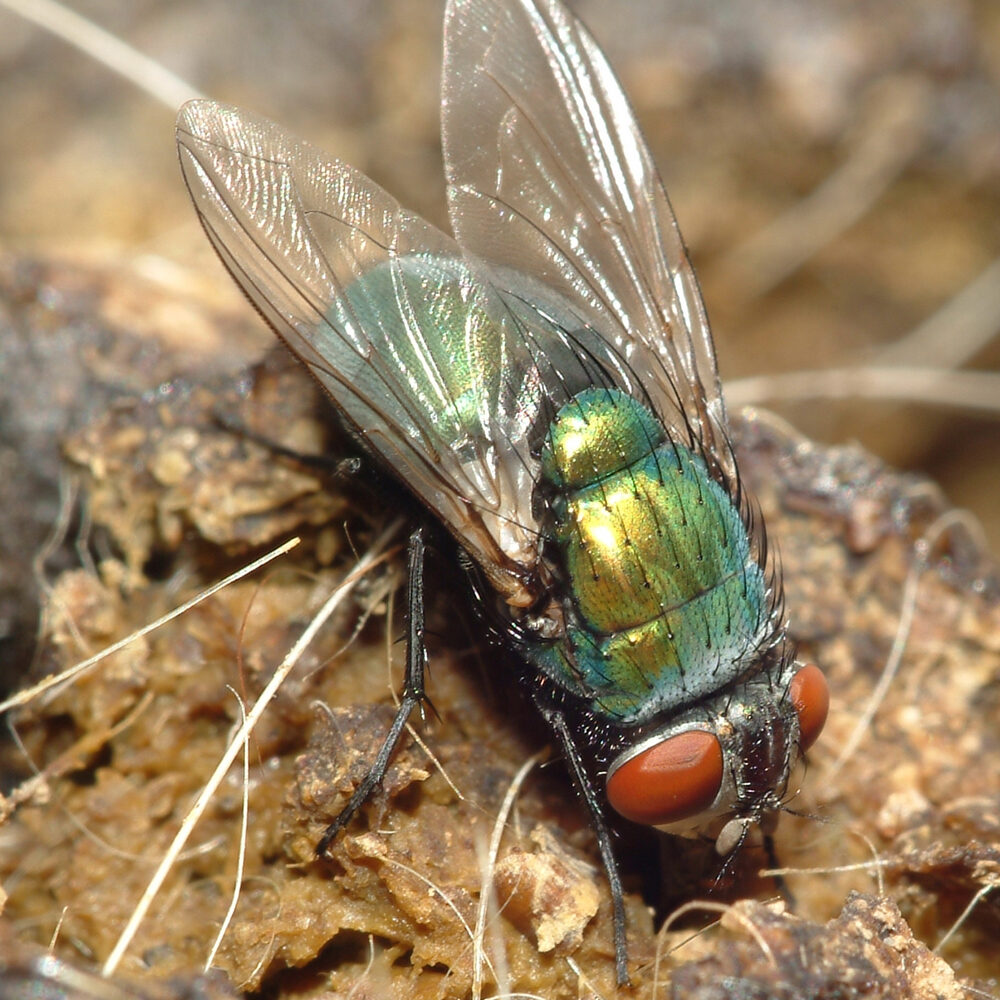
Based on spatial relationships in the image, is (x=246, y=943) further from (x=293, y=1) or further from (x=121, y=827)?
(x=293, y=1)

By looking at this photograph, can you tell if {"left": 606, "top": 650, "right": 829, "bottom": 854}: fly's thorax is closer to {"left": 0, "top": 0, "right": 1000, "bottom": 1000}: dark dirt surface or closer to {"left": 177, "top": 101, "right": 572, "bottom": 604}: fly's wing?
{"left": 0, "top": 0, "right": 1000, "bottom": 1000}: dark dirt surface

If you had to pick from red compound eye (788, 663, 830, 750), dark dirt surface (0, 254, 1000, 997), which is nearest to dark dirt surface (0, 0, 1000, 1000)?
dark dirt surface (0, 254, 1000, 997)

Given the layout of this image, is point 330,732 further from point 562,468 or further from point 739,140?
point 739,140

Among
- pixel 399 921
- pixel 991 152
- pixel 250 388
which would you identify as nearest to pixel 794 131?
pixel 991 152

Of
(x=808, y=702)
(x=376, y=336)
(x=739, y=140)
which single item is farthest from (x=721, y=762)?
(x=739, y=140)

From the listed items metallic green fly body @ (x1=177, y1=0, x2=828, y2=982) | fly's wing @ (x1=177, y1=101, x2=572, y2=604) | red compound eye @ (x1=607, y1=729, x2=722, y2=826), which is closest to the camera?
red compound eye @ (x1=607, y1=729, x2=722, y2=826)

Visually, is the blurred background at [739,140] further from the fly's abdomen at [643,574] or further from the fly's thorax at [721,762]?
the fly's thorax at [721,762]
